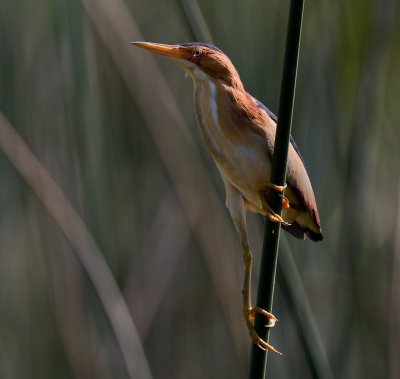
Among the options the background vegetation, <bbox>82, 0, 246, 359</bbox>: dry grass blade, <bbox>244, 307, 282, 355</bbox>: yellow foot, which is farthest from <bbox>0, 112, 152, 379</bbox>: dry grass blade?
<bbox>244, 307, 282, 355</bbox>: yellow foot

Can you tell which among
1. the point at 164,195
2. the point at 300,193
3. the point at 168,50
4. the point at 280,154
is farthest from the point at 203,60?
the point at 164,195

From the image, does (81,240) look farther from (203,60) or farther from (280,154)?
(280,154)

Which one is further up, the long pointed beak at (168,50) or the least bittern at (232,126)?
the long pointed beak at (168,50)

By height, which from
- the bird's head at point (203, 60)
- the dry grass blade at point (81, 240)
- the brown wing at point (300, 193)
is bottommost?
the dry grass blade at point (81, 240)

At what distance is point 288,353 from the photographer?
191cm

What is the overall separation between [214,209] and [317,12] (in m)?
0.58

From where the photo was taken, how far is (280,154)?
3.10 ft

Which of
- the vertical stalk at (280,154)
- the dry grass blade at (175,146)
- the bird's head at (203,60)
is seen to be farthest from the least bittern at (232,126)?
the dry grass blade at (175,146)

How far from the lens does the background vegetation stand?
1.69m

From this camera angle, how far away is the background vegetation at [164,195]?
169cm

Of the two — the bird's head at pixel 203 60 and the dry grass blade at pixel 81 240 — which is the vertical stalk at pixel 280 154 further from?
the dry grass blade at pixel 81 240

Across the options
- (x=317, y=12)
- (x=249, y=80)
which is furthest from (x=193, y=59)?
(x=317, y=12)

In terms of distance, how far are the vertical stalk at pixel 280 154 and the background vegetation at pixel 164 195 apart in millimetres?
555

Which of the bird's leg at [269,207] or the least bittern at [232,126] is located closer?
the bird's leg at [269,207]
